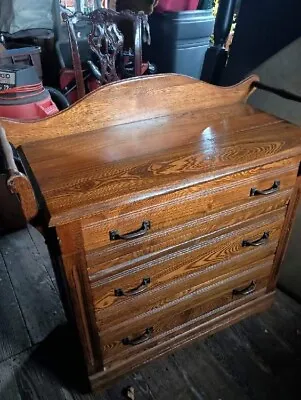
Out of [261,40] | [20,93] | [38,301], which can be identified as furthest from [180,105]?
[38,301]

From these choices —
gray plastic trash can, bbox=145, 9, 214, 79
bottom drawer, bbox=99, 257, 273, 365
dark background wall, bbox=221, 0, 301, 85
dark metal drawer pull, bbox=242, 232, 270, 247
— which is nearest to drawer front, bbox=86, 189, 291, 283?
dark metal drawer pull, bbox=242, 232, 270, 247

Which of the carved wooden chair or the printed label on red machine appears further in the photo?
the printed label on red machine

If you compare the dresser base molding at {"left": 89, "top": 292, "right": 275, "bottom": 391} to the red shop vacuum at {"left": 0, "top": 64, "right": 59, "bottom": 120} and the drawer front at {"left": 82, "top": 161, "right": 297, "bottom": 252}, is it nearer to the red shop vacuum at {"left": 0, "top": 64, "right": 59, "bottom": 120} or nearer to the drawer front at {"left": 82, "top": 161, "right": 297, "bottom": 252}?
the drawer front at {"left": 82, "top": 161, "right": 297, "bottom": 252}

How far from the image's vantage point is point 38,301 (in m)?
1.52

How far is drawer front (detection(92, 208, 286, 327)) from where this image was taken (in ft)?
3.15

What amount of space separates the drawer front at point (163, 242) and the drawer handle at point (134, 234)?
0.11 ft

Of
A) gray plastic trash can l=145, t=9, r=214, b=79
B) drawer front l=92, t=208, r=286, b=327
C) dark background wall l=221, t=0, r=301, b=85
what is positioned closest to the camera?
drawer front l=92, t=208, r=286, b=327

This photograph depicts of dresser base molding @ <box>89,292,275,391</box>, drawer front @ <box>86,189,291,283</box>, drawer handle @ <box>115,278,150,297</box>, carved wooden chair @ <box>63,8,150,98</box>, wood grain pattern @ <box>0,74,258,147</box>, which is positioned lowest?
dresser base molding @ <box>89,292,275,391</box>

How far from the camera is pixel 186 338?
1.28 metres

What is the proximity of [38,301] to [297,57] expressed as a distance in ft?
4.97

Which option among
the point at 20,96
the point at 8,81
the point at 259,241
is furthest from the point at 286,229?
the point at 8,81

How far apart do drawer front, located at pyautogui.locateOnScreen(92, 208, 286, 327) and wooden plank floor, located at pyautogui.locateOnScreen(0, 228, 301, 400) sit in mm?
353

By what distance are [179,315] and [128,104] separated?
78 cm

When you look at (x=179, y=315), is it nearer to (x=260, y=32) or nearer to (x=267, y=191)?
(x=267, y=191)
